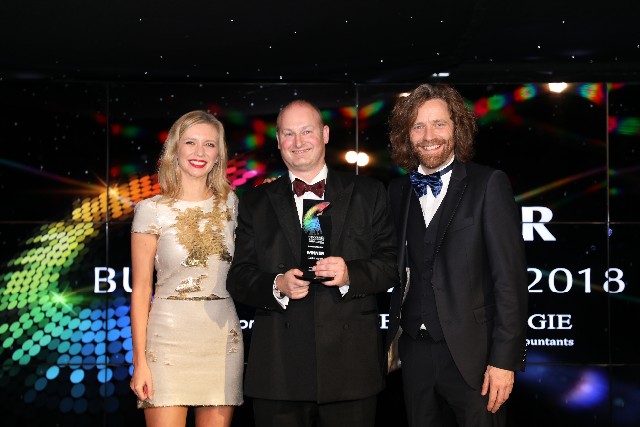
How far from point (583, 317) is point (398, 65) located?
2279 mm

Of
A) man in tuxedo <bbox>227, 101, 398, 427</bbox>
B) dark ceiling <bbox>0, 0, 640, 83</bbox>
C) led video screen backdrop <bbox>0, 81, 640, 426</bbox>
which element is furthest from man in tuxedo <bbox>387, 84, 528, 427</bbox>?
led video screen backdrop <bbox>0, 81, 640, 426</bbox>

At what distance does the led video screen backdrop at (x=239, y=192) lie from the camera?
489 centimetres

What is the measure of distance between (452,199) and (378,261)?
403mm

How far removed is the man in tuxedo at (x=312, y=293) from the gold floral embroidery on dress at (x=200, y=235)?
0.68ft

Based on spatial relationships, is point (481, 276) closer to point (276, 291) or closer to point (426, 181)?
point (426, 181)

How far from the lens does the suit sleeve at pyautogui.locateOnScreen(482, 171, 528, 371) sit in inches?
102

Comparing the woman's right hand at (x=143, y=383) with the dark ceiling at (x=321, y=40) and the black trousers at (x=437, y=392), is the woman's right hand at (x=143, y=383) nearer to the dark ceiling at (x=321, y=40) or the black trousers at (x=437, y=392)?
the black trousers at (x=437, y=392)

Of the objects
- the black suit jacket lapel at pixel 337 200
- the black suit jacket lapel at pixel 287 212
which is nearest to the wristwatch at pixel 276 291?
the black suit jacket lapel at pixel 287 212

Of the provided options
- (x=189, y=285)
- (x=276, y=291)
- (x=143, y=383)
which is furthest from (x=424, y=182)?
(x=143, y=383)

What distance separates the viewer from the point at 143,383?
2963mm

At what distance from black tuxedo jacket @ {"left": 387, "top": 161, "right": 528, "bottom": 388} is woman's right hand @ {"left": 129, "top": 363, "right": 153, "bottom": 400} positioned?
1.32 metres

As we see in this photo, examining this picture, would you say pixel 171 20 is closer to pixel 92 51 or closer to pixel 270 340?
pixel 92 51

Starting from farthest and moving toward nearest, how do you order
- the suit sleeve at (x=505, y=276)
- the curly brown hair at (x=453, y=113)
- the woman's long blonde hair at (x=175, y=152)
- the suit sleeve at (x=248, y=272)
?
the woman's long blonde hair at (x=175, y=152), the curly brown hair at (x=453, y=113), the suit sleeve at (x=248, y=272), the suit sleeve at (x=505, y=276)

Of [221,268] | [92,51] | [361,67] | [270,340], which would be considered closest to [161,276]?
[221,268]
